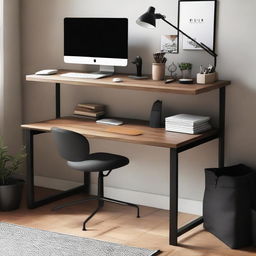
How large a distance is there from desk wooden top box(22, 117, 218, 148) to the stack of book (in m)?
0.05

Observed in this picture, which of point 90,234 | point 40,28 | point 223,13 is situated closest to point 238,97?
point 223,13

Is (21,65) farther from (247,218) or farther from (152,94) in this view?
(247,218)

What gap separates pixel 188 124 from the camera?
4543 millimetres

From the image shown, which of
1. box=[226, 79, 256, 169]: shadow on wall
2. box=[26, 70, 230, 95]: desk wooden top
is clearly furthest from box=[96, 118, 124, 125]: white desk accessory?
box=[226, 79, 256, 169]: shadow on wall

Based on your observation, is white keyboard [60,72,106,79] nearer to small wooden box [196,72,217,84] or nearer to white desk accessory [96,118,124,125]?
white desk accessory [96,118,124,125]

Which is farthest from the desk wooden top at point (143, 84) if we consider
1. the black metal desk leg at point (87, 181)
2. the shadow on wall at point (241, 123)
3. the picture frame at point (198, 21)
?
the black metal desk leg at point (87, 181)

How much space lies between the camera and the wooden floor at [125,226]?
4.34m

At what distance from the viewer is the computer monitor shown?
4930 mm

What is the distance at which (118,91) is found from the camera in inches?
204

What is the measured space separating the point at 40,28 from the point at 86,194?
1388 mm

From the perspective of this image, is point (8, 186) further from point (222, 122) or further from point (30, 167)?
point (222, 122)

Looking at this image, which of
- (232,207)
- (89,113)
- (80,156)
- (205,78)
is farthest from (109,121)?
(232,207)

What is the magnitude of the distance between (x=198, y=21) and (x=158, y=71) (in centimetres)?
45

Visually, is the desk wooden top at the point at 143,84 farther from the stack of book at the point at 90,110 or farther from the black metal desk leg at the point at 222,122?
the stack of book at the point at 90,110
